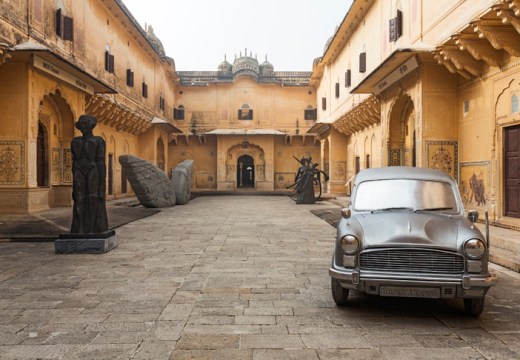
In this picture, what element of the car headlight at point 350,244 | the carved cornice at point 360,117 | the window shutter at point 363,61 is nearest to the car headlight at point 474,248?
the car headlight at point 350,244

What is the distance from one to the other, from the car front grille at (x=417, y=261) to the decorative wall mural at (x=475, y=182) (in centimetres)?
696

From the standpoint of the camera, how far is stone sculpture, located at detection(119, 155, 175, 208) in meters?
15.3

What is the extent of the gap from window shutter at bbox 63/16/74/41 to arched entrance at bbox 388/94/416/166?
446 inches

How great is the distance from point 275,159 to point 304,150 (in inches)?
91.7

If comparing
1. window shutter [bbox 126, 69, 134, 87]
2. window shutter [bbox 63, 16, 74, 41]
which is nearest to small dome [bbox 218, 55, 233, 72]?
window shutter [bbox 126, 69, 134, 87]

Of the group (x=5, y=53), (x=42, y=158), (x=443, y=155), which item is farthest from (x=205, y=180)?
(x=443, y=155)

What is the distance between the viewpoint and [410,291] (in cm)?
393

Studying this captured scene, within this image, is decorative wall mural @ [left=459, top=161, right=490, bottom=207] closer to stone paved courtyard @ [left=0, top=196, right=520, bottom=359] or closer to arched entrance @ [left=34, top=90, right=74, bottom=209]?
stone paved courtyard @ [left=0, top=196, right=520, bottom=359]

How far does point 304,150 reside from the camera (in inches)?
1282

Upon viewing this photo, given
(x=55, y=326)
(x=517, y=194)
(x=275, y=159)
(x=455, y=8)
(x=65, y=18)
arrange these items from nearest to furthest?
(x=55, y=326)
(x=517, y=194)
(x=455, y=8)
(x=65, y=18)
(x=275, y=159)

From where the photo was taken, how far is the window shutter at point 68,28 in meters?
14.6

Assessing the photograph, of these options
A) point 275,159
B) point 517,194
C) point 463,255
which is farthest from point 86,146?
point 275,159

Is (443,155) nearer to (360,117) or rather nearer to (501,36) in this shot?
(501,36)

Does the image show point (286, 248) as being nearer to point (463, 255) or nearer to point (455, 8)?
point (463, 255)
